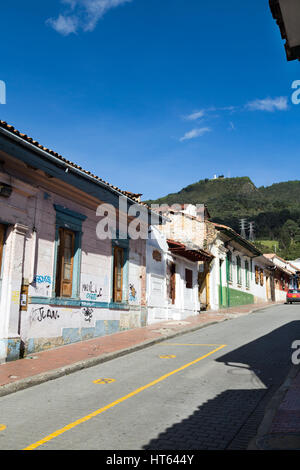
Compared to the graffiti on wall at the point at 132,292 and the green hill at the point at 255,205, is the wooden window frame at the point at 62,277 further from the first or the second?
the green hill at the point at 255,205

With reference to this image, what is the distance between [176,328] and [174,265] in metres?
5.43

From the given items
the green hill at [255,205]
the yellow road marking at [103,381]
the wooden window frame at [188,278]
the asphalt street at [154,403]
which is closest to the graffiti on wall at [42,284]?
the asphalt street at [154,403]

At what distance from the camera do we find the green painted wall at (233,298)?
26.6 metres

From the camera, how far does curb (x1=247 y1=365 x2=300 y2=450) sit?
14.5ft

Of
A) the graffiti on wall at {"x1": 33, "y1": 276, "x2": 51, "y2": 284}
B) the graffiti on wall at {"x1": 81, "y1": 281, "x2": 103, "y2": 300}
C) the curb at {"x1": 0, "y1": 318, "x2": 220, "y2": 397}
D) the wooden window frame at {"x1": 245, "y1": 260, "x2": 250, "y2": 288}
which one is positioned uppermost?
the wooden window frame at {"x1": 245, "y1": 260, "x2": 250, "y2": 288}

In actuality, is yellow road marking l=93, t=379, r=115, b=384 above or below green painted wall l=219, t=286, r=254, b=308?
below

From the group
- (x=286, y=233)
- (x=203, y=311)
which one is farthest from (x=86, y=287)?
(x=286, y=233)

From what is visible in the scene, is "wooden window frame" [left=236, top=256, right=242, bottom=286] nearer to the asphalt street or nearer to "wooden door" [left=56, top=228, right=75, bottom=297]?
the asphalt street

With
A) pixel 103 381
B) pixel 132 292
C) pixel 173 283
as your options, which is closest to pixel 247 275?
pixel 173 283

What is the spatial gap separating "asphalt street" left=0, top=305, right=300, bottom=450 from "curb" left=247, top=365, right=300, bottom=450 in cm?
12

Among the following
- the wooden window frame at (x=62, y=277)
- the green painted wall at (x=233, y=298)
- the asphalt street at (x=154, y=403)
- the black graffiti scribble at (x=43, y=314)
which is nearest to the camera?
the asphalt street at (x=154, y=403)

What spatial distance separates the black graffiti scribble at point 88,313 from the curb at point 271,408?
6541 millimetres

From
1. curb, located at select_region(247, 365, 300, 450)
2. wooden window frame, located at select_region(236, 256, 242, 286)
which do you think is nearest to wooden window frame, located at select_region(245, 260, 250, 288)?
wooden window frame, located at select_region(236, 256, 242, 286)
